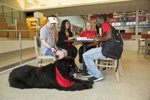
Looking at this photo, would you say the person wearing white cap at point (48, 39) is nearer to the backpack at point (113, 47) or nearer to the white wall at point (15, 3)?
the backpack at point (113, 47)

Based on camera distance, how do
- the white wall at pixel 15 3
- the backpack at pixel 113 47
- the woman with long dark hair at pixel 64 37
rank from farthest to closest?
the white wall at pixel 15 3
the woman with long dark hair at pixel 64 37
the backpack at pixel 113 47

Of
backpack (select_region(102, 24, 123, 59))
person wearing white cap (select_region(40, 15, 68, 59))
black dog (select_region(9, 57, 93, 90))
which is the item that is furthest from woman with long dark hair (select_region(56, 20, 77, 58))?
black dog (select_region(9, 57, 93, 90))

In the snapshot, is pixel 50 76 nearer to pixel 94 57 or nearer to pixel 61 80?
pixel 61 80

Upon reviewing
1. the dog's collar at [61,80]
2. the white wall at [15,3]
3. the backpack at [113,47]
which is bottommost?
the dog's collar at [61,80]

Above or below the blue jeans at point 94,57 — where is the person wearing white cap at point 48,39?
above

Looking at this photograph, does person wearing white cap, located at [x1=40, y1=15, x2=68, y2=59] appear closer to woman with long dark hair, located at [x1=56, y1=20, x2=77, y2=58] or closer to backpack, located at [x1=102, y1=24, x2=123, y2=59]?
woman with long dark hair, located at [x1=56, y1=20, x2=77, y2=58]

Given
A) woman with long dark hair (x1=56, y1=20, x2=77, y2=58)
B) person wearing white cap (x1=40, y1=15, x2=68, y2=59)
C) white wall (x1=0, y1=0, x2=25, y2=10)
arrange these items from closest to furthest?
person wearing white cap (x1=40, y1=15, x2=68, y2=59) → woman with long dark hair (x1=56, y1=20, x2=77, y2=58) → white wall (x1=0, y1=0, x2=25, y2=10)

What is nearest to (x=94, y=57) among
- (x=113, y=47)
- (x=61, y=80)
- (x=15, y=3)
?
(x=113, y=47)

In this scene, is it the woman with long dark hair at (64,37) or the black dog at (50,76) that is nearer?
the black dog at (50,76)

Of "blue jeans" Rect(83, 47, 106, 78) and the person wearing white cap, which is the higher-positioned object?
the person wearing white cap

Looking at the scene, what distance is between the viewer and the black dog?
1.69 m

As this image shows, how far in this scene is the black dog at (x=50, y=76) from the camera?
1.69m

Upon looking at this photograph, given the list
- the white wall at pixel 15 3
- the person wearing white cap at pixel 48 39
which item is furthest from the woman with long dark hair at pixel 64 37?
the white wall at pixel 15 3

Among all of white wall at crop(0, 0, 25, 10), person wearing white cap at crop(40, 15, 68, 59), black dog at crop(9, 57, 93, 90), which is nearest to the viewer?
black dog at crop(9, 57, 93, 90)
